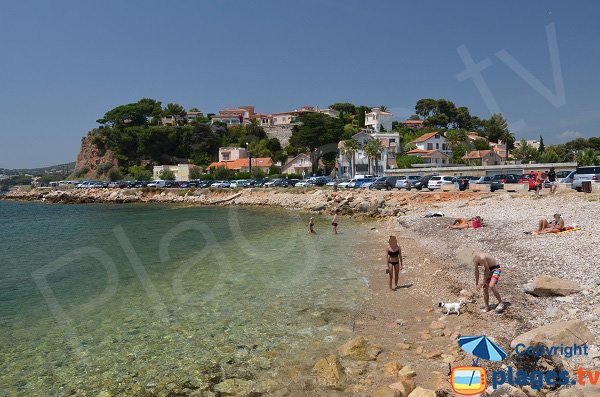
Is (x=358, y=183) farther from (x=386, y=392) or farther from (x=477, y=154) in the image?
(x=386, y=392)

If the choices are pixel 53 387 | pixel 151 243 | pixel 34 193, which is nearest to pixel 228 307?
pixel 53 387

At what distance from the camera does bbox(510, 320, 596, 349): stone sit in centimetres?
692

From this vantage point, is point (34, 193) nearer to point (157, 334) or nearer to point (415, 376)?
point (157, 334)

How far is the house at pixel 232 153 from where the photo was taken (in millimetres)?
106625

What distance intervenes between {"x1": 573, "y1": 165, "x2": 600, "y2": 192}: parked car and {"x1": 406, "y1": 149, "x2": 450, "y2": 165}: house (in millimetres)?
53003

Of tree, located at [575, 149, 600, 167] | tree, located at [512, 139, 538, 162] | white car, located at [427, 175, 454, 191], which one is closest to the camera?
white car, located at [427, 175, 454, 191]

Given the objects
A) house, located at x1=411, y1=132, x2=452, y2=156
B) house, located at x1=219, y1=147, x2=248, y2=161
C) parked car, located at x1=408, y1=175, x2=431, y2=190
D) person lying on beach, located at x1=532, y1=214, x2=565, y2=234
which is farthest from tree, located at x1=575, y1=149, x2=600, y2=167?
house, located at x1=219, y1=147, x2=248, y2=161

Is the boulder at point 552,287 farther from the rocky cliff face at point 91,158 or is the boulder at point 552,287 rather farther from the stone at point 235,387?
the rocky cliff face at point 91,158

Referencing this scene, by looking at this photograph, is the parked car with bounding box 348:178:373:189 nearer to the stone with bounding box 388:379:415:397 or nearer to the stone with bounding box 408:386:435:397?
the stone with bounding box 388:379:415:397

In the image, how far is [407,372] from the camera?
307 inches

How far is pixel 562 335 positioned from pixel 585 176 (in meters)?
30.0

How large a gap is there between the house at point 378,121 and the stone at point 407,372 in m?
111

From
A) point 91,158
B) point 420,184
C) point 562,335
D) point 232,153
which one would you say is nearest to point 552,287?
point 562,335

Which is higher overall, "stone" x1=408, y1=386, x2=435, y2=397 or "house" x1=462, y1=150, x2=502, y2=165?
"house" x1=462, y1=150, x2=502, y2=165
